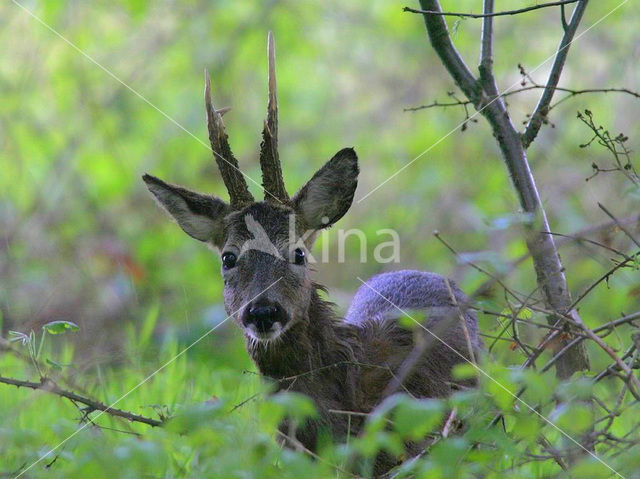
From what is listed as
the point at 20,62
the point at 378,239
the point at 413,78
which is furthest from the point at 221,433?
the point at 413,78

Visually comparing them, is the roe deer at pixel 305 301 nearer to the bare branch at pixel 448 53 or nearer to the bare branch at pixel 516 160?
the bare branch at pixel 516 160

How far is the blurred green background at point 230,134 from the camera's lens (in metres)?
7.41

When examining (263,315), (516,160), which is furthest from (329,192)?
(516,160)

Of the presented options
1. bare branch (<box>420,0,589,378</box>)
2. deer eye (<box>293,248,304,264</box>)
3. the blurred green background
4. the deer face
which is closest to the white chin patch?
the deer face

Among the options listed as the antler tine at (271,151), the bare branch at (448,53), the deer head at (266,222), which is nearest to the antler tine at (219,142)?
the deer head at (266,222)

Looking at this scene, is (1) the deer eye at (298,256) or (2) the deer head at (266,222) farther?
(1) the deer eye at (298,256)

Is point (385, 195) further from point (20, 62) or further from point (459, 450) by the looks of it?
point (459, 450)

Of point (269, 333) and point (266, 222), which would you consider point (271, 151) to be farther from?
point (269, 333)

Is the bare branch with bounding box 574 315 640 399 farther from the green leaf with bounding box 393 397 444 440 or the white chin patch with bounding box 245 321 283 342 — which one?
the white chin patch with bounding box 245 321 283 342

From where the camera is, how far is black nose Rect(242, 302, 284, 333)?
389 centimetres

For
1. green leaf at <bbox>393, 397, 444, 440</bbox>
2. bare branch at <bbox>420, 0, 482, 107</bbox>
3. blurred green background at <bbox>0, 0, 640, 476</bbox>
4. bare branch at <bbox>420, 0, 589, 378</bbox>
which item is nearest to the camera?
green leaf at <bbox>393, 397, 444, 440</bbox>

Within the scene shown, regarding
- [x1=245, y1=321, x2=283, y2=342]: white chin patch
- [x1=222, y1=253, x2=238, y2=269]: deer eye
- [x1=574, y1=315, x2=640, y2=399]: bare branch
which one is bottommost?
[x1=245, y1=321, x2=283, y2=342]: white chin patch

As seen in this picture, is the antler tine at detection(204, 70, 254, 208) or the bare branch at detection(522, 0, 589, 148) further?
the antler tine at detection(204, 70, 254, 208)

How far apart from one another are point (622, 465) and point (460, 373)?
45 centimetres
